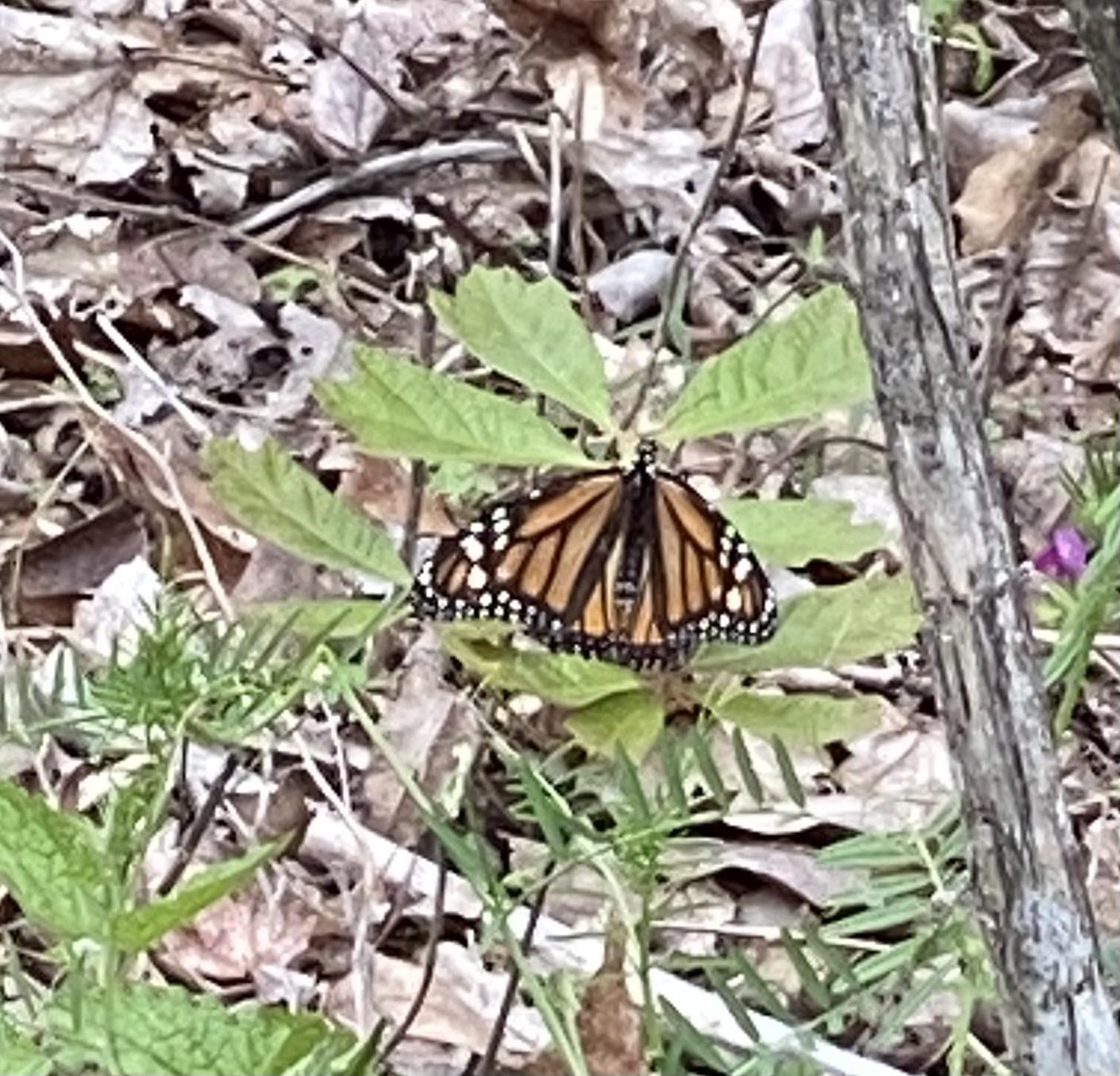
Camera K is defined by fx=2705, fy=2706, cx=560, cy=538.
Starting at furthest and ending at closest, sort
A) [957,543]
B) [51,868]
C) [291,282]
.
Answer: [291,282], [51,868], [957,543]

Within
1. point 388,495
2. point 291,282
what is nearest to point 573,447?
point 388,495

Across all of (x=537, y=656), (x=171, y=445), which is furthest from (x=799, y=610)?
(x=171, y=445)

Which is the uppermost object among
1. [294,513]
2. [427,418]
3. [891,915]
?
[891,915]

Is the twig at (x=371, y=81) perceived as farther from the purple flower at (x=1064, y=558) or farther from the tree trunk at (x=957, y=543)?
the tree trunk at (x=957, y=543)

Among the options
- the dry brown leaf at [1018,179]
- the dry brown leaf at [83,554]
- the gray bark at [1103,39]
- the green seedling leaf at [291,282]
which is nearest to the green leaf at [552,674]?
the dry brown leaf at [83,554]

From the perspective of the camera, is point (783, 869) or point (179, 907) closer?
point (179, 907)

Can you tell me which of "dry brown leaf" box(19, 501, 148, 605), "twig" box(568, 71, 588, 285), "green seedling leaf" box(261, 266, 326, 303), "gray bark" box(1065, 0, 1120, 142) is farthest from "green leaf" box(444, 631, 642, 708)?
"gray bark" box(1065, 0, 1120, 142)

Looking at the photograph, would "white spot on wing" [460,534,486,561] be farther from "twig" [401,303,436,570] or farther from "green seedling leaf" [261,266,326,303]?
"green seedling leaf" [261,266,326,303]

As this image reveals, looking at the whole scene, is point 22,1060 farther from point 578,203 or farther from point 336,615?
point 578,203
